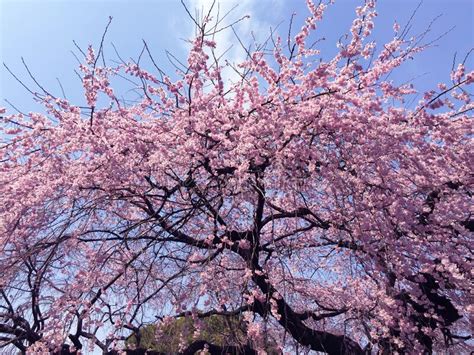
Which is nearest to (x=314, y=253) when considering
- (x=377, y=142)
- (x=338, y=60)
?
(x=377, y=142)

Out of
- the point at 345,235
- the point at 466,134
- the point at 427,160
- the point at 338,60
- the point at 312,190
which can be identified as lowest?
the point at 345,235

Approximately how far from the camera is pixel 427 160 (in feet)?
16.6

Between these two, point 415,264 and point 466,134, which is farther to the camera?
point 466,134

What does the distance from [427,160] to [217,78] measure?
265 cm

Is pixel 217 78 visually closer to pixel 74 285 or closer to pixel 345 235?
pixel 345 235

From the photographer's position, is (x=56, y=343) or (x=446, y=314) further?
(x=446, y=314)

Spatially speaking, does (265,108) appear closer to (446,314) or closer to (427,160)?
(427,160)

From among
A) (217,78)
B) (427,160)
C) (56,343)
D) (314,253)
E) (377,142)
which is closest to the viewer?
(56,343)

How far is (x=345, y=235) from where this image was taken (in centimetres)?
529

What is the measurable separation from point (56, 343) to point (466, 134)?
17.2ft

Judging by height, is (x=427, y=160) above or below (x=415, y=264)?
above

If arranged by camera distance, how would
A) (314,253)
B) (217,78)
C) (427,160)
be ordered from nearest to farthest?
(427,160), (217,78), (314,253)

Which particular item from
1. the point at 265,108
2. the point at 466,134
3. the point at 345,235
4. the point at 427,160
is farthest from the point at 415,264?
the point at 265,108

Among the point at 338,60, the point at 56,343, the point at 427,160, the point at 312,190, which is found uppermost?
the point at 338,60
